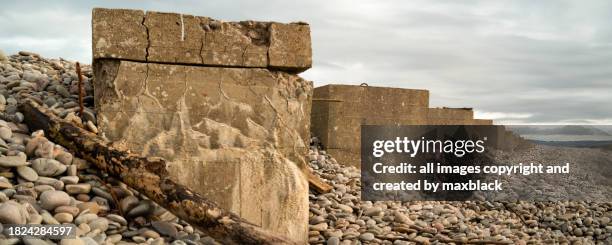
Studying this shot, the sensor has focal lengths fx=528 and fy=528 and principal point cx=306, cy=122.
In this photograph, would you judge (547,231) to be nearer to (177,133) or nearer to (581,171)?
(177,133)

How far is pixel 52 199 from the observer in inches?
128

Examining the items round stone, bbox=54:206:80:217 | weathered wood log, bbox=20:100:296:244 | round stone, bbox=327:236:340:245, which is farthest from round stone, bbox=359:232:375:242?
round stone, bbox=54:206:80:217

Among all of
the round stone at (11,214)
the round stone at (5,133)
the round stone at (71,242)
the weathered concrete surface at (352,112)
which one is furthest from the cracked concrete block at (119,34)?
the weathered concrete surface at (352,112)

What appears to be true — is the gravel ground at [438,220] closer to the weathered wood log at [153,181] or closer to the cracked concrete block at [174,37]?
the weathered wood log at [153,181]

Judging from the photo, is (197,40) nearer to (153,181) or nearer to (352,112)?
(153,181)

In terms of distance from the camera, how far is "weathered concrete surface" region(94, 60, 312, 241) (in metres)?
4.11

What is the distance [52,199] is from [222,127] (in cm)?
144

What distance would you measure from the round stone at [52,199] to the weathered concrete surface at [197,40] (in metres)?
1.21

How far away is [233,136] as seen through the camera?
433 centimetres

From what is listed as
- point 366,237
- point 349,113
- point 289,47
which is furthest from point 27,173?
point 349,113

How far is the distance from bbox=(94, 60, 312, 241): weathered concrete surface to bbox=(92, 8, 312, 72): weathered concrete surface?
0.08 meters

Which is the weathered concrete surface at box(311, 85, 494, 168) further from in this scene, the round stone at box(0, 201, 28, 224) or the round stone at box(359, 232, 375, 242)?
the round stone at box(0, 201, 28, 224)

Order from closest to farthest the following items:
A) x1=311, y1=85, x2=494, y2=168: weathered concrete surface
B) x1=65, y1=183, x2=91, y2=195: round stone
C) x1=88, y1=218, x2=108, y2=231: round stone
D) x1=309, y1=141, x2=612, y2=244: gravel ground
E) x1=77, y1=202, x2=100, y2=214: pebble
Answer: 1. x1=88, y1=218, x2=108, y2=231: round stone
2. x1=77, y1=202, x2=100, y2=214: pebble
3. x1=65, y1=183, x2=91, y2=195: round stone
4. x1=309, y1=141, x2=612, y2=244: gravel ground
5. x1=311, y1=85, x2=494, y2=168: weathered concrete surface

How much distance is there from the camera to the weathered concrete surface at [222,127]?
13.5ft
